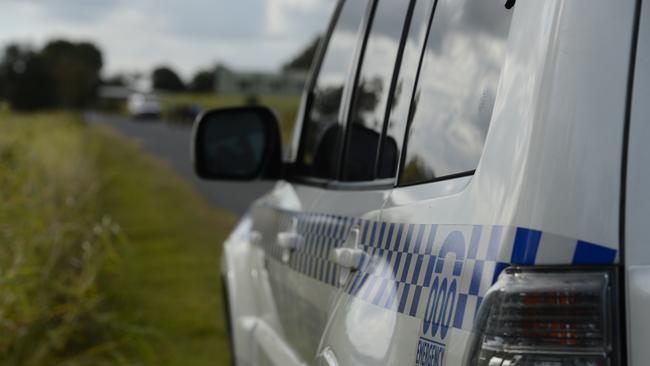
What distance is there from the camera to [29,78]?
7844 centimetres

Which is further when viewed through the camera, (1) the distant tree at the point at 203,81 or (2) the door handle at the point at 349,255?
(1) the distant tree at the point at 203,81

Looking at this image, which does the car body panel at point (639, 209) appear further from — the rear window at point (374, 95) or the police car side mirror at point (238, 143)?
the police car side mirror at point (238, 143)

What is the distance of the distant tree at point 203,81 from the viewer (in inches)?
4510

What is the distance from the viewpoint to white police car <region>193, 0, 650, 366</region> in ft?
5.47

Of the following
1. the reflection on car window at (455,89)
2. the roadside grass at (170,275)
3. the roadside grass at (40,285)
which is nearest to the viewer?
the reflection on car window at (455,89)

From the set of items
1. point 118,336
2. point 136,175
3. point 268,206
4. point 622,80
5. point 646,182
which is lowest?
point 136,175

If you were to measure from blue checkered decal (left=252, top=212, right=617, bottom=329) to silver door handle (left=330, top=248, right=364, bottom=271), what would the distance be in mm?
20

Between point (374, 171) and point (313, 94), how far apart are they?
112 centimetres

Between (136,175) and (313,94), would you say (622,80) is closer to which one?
(313,94)

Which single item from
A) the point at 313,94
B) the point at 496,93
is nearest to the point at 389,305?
the point at 496,93

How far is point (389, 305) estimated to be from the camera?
215 cm

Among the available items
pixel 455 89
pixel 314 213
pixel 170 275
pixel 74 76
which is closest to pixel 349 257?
pixel 455 89

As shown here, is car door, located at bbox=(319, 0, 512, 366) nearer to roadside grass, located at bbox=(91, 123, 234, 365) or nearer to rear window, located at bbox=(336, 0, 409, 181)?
rear window, located at bbox=(336, 0, 409, 181)

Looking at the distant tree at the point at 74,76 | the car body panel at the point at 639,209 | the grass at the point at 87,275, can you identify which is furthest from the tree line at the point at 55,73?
the car body panel at the point at 639,209
